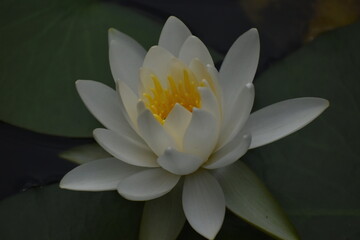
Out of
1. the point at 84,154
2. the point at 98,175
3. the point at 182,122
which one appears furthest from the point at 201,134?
the point at 84,154

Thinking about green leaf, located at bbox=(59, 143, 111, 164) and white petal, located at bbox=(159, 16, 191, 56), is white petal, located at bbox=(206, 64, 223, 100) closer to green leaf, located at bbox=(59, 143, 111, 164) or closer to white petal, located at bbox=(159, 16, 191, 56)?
white petal, located at bbox=(159, 16, 191, 56)

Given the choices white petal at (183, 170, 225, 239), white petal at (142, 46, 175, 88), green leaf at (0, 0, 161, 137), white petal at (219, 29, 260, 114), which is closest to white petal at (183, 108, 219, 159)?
white petal at (183, 170, 225, 239)

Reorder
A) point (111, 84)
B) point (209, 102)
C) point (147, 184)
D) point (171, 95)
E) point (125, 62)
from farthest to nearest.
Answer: point (111, 84)
point (125, 62)
point (171, 95)
point (147, 184)
point (209, 102)

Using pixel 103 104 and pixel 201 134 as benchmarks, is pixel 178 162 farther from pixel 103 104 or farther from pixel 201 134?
pixel 103 104

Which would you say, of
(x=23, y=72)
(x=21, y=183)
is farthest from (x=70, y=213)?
(x=23, y=72)

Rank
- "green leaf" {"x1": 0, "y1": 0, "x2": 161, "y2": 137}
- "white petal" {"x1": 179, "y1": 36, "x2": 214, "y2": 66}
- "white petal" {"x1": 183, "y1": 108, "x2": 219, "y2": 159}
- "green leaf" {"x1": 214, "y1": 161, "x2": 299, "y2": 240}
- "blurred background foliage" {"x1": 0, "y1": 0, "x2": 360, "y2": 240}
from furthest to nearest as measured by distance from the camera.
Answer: "green leaf" {"x1": 0, "y1": 0, "x2": 161, "y2": 137}
"blurred background foliage" {"x1": 0, "y1": 0, "x2": 360, "y2": 240}
"white petal" {"x1": 179, "y1": 36, "x2": 214, "y2": 66}
"green leaf" {"x1": 214, "y1": 161, "x2": 299, "y2": 240}
"white petal" {"x1": 183, "y1": 108, "x2": 219, "y2": 159}

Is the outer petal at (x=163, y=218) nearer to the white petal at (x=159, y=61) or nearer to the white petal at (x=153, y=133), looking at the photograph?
the white petal at (x=153, y=133)
